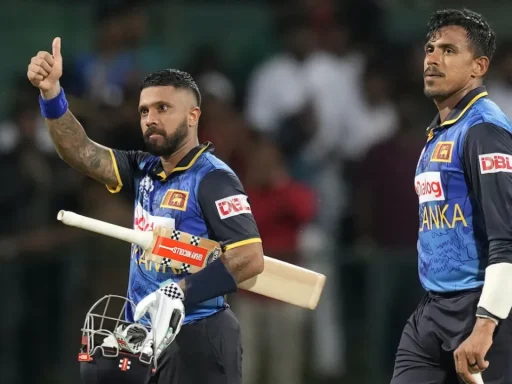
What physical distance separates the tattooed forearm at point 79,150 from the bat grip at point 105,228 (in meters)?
0.47

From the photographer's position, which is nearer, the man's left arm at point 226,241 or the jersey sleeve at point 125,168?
the man's left arm at point 226,241

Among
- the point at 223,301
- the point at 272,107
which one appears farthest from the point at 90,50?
the point at 223,301

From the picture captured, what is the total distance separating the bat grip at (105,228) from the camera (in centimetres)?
487

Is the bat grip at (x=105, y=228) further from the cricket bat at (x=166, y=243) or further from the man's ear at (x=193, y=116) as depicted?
the man's ear at (x=193, y=116)

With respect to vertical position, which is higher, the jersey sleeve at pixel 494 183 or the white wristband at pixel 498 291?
the jersey sleeve at pixel 494 183

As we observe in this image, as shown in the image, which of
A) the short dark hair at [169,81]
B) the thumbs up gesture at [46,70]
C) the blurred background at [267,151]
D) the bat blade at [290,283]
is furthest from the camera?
the blurred background at [267,151]

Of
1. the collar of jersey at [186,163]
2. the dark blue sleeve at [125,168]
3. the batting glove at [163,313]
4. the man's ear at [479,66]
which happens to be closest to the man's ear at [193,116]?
the collar of jersey at [186,163]

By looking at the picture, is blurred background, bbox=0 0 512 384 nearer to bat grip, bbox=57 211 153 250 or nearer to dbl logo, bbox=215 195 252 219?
bat grip, bbox=57 211 153 250

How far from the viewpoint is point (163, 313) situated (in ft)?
15.2

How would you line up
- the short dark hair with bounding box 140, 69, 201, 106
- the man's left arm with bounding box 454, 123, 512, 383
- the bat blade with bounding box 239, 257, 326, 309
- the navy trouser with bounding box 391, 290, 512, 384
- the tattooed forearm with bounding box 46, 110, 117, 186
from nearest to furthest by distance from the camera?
1. the man's left arm with bounding box 454, 123, 512, 383
2. the navy trouser with bounding box 391, 290, 512, 384
3. the short dark hair with bounding box 140, 69, 201, 106
4. the tattooed forearm with bounding box 46, 110, 117, 186
5. the bat blade with bounding box 239, 257, 326, 309

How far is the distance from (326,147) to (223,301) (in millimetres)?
4817

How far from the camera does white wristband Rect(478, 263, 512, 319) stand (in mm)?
4406

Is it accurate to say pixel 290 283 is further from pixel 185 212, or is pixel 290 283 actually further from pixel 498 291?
pixel 498 291

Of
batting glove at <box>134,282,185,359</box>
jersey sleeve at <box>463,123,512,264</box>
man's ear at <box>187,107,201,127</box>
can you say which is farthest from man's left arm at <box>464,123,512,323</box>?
man's ear at <box>187,107,201,127</box>
